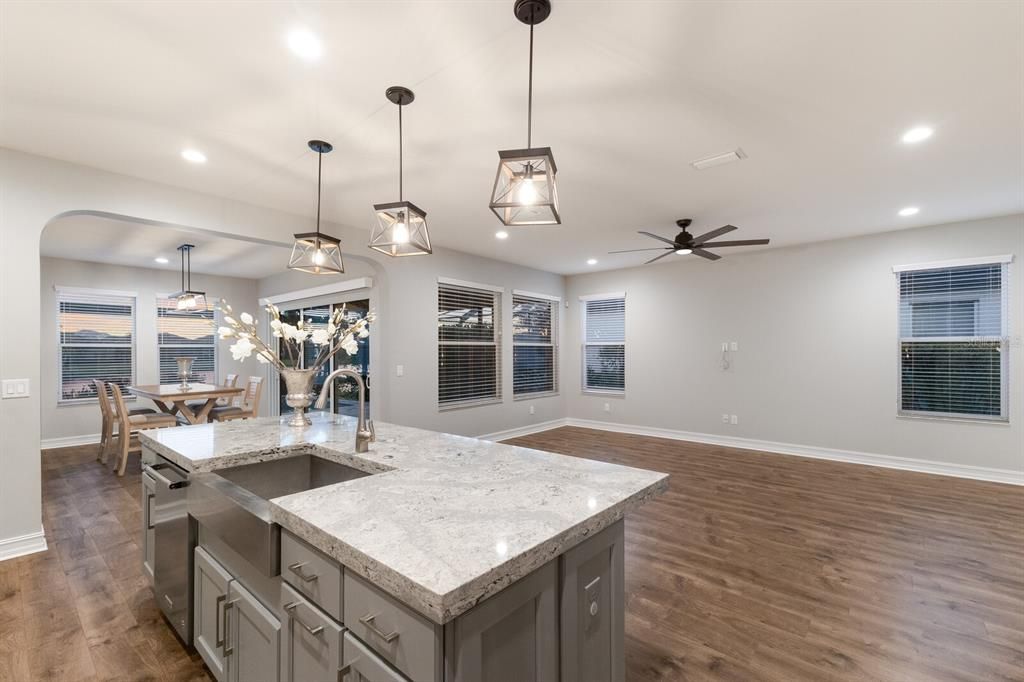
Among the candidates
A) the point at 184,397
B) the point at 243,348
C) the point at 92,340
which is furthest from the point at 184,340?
the point at 243,348

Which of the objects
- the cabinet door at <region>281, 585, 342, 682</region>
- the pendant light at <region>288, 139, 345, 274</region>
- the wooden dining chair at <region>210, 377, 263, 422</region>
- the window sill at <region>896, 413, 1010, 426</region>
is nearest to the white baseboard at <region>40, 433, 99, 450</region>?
the wooden dining chair at <region>210, 377, 263, 422</region>

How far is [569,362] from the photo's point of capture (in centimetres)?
809

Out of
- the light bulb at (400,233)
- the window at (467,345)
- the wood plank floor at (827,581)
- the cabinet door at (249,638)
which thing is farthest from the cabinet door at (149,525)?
the window at (467,345)

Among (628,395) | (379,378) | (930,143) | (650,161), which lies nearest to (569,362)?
(628,395)

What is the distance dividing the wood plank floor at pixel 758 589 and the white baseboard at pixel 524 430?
9.47ft

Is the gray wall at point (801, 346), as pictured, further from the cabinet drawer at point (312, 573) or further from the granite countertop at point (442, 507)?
the cabinet drawer at point (312, 573)

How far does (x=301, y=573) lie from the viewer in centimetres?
124

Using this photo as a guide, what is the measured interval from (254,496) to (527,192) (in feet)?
4.69

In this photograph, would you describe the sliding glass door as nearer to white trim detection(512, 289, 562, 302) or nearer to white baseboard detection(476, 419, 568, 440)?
white baseboard detection(476, 419, 568, 440)

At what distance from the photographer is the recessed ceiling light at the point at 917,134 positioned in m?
2.77

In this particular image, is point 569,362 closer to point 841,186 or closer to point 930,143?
point 841,186

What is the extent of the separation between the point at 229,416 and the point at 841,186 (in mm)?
7085

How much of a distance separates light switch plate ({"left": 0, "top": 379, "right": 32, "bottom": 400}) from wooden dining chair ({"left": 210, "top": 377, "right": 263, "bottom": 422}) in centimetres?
258

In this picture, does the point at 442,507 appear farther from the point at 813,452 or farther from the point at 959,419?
the point at 959,419
